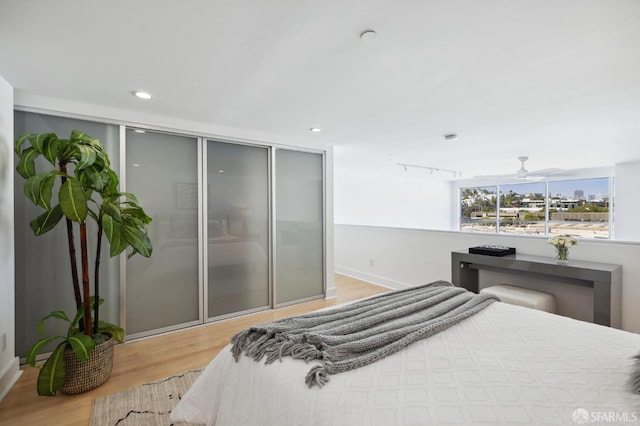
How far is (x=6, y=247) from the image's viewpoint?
2.21 m

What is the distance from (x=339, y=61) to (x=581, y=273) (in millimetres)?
2845

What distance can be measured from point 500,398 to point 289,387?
30.9 inches

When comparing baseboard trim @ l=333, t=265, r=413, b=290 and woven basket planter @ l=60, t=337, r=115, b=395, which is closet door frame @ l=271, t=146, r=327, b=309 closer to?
baseboard trim @ l=333, t=265, r=413, b=290

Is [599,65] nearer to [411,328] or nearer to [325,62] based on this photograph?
[325,62]

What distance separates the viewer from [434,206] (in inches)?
359

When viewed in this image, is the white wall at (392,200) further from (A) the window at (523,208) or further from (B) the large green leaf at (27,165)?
(B) the large green leaf at (27,165)

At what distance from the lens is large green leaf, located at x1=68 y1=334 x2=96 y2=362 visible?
2.02m

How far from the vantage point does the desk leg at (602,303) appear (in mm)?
2635

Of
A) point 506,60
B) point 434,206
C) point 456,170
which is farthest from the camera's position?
point 434,206

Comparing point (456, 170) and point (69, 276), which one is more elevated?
point (456, 170)

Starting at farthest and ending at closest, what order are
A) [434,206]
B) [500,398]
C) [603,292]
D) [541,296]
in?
[434,206]
[541,296]
[603,292]
[500,398]

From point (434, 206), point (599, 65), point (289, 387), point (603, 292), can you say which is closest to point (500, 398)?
point (289, 387)

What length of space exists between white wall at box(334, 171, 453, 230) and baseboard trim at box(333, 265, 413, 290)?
134 cm

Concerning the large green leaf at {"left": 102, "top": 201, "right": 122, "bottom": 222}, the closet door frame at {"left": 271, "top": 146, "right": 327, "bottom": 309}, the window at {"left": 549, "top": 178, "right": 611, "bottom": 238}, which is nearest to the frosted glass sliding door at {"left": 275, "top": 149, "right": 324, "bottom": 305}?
the closet door frame at {"left": 271, "top": 146, "right": 327, "bottom": 309}
